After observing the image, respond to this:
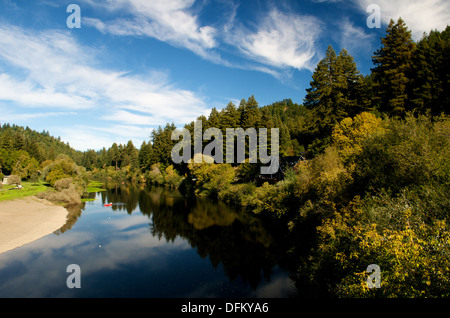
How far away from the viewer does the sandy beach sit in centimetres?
2431

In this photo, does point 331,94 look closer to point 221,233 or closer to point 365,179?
point 365,179

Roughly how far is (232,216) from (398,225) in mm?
26761

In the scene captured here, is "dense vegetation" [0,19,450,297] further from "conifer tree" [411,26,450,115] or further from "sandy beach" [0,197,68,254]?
"sandy beach" [0,197,68,254]

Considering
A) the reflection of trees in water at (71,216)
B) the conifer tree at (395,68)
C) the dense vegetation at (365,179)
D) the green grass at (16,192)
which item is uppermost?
the conifer tree at (395,68)

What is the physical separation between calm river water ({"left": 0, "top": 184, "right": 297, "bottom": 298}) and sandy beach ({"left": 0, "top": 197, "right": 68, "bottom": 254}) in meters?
1.45

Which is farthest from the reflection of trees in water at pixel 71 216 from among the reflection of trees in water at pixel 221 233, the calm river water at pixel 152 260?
the reflection of trees in water at pixel 221 233

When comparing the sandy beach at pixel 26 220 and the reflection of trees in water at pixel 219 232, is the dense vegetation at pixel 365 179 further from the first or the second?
the sandy beach at pixel 26 220

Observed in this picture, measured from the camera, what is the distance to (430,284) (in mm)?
7562

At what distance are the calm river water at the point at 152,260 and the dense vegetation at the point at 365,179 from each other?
3.23 m

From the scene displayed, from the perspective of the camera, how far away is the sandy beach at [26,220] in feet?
79.8

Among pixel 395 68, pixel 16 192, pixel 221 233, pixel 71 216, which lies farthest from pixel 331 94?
pixel 16 192

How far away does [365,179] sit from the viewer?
53.6ft

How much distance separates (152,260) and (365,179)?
1849 centimetres
